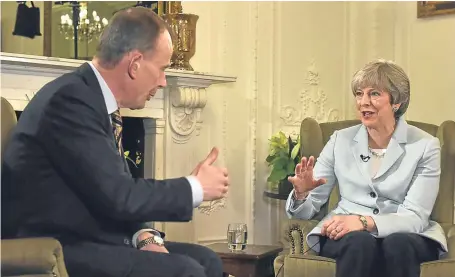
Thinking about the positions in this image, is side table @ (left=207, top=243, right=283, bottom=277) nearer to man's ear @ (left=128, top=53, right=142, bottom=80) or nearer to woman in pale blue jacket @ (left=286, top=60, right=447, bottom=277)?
woman in pale blue jacket @ (left=286, top=60, right=447, bottom=277)

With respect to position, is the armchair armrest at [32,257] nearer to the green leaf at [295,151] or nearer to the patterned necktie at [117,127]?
the patterned necktie at [117,127]

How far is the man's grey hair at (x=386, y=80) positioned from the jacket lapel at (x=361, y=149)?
167 mm

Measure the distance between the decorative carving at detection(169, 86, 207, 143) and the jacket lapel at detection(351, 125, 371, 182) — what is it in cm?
114

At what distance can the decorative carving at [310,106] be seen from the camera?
14.0 ft

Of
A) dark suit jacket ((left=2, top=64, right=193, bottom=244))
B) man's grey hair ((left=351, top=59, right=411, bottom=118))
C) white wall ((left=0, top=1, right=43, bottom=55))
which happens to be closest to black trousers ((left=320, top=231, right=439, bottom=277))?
man's grey hair ((left=351, top=59, right=411, bottom=118))

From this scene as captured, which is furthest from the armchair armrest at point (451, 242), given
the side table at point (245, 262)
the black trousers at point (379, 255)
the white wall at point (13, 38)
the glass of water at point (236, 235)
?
the white wall at point (13, 38)

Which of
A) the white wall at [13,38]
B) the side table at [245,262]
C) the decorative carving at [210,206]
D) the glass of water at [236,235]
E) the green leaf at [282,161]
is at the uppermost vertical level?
the white wall at [13,38]

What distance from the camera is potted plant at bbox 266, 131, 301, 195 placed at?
3.82 m

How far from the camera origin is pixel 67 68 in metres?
3.16

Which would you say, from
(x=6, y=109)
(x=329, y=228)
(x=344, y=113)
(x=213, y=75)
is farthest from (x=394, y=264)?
(x=344, y=113)

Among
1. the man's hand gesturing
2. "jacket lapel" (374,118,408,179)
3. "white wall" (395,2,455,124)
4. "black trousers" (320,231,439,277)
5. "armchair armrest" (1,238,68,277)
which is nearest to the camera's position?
"armchair armrest" (1,238,68,277)

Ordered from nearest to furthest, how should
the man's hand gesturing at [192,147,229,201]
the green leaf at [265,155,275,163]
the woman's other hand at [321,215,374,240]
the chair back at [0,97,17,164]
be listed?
the man's hand gesturing at [192,147,229,201] → the chair back at [0,97,17,164] → the woman's other hand at [321,215,374,240] → the green leaf at [265,155,275,163]

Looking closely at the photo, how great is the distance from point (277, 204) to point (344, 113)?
81 cm

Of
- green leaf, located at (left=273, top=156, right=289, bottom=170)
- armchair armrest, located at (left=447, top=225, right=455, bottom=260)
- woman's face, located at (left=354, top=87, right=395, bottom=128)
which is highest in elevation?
woman's face, located at (left=354, top=87, right=395, bottom=128)
